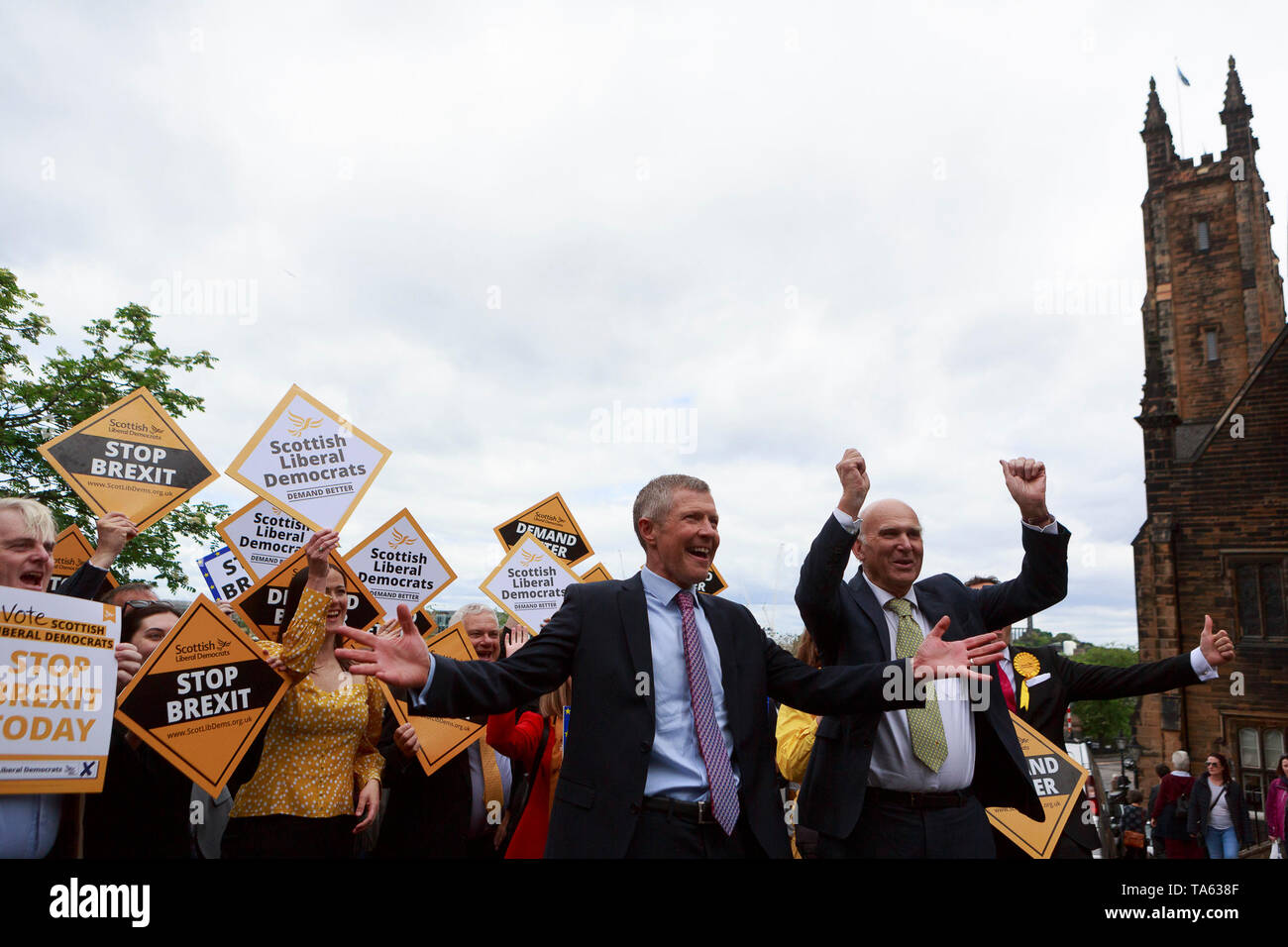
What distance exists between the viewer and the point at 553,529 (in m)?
9.55

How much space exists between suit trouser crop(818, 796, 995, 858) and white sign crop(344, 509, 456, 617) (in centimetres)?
394

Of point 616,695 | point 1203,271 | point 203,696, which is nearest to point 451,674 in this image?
point 616,695

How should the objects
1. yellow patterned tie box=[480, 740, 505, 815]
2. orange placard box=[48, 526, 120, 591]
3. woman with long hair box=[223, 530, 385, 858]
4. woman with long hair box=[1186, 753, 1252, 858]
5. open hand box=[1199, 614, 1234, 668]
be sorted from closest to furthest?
woman with long hair box=[223, 530, 385, 858] → open hand box=[1199, 614, 1234, 668] → orange placard box=[48, 526, 120, 591] → yellow patterned tie box=[480, 740, 505, 815] → woman with long hair box=[1186, 753, 1252, 858]

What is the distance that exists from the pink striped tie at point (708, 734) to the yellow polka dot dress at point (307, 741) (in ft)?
6.74

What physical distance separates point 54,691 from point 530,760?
259 centimetres

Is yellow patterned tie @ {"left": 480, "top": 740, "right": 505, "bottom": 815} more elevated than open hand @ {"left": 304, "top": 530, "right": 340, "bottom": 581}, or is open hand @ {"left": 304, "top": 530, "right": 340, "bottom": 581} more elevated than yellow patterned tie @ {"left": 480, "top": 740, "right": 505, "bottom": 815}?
open hand @ {"left": 304, "top": 530, "right": 340, "bottom": 581}

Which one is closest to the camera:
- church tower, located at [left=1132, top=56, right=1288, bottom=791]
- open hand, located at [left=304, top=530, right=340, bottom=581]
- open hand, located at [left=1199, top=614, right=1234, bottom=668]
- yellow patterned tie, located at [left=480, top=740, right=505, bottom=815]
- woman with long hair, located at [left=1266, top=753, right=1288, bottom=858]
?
open hand, located at [left=304, top=530, right=340, bottom=581]

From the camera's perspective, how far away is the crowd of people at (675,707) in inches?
127

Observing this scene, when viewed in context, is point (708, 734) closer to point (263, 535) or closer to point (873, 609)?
point (873, 609)

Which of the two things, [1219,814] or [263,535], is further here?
[1219,814]

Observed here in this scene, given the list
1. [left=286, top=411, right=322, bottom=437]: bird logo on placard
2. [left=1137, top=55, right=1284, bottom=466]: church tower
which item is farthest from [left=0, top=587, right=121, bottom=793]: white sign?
[left=1137, top=55, right=1284, bottom=466]: church tower

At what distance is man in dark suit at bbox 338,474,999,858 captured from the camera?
123 inches

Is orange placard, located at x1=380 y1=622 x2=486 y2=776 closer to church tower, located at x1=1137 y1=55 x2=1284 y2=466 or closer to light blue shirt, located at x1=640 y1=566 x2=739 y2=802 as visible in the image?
light blue shirt, located at x1=640 y1=566 x2=739 y2=802
